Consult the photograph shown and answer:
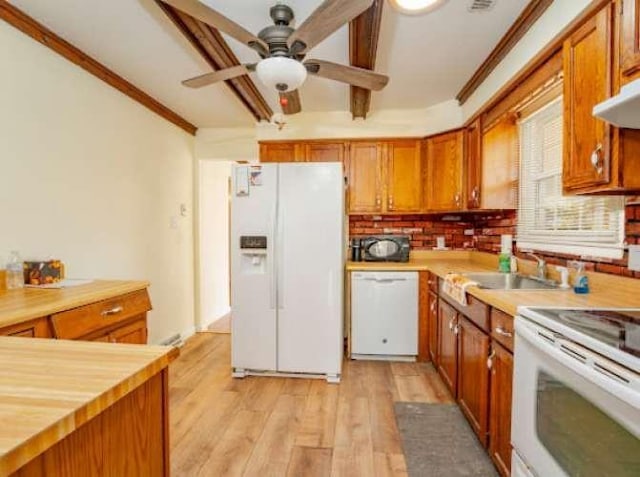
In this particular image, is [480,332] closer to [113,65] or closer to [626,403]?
[626,403]

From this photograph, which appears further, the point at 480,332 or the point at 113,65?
the point at 113,65

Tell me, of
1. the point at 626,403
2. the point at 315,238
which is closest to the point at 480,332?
the point at 626,403

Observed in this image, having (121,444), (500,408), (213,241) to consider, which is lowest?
(500,408)

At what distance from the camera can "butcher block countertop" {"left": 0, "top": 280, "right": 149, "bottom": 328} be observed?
1.35 metres

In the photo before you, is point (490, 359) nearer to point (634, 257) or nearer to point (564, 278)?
point (564, 278)

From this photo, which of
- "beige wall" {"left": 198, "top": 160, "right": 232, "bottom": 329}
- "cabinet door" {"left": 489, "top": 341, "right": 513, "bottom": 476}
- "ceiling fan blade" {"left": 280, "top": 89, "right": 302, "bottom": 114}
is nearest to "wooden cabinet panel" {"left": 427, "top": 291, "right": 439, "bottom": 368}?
"cabinet door" {"left": 489, "top": 341, "right": 513, "bottom": 476}

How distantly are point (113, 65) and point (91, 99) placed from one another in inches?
Result: 11.7

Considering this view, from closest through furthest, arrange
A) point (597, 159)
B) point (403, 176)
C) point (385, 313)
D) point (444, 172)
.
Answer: point (597, 159) < point (385, 313) < point (444, 172) < point (403, 176)

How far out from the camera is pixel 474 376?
195 centimetres

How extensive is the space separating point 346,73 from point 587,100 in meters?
1.15

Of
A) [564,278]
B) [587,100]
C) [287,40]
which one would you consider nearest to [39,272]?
[287,40]

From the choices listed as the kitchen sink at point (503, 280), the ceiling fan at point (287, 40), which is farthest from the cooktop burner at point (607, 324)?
the ceiling fan at point (287, 40)

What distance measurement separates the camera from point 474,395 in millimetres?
1951

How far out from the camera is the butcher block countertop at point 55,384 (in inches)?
20.5
